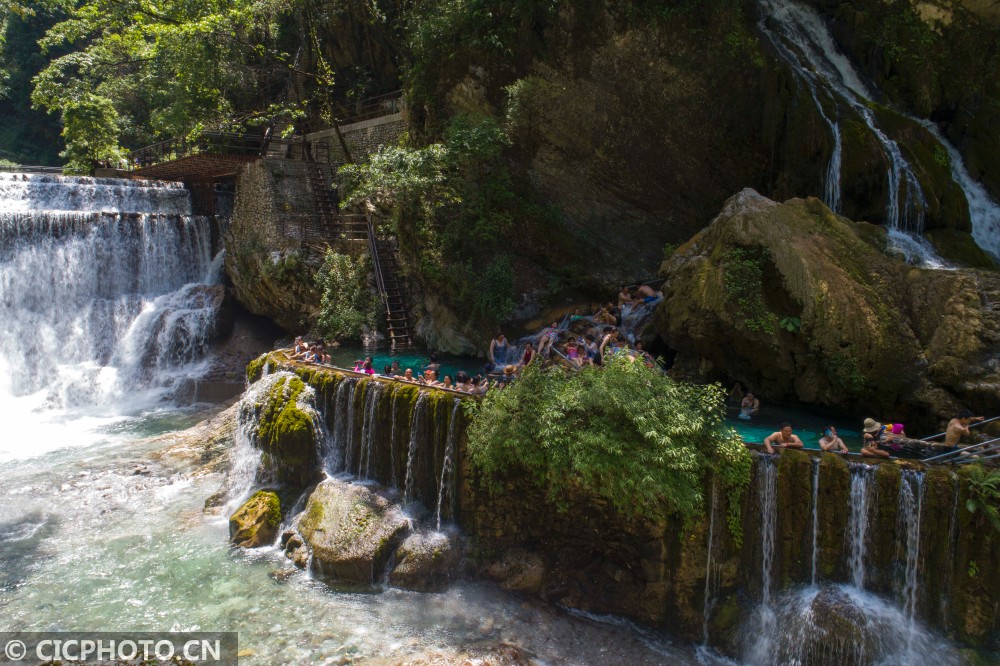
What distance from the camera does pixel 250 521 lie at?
10.2 metres

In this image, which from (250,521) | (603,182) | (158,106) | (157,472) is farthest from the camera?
(158,106)

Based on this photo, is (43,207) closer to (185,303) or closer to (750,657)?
(185,303)

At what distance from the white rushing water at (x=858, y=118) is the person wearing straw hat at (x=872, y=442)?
441cm

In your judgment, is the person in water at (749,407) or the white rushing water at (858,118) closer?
the person in water at (749,407)

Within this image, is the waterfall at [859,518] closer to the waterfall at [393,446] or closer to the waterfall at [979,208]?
the waterfall at [393,446]

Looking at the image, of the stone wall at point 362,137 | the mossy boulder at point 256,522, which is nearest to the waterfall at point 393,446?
the mossy boulder at point 256,522

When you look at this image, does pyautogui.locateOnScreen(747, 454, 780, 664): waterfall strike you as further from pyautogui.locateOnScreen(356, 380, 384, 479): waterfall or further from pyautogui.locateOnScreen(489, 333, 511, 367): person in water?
pyautogui.locateOnScreen(489, 333, 511, 367): person in water

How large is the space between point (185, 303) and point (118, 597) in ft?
40.0

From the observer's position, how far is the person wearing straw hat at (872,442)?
7.56m

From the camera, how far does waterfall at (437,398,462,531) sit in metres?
9.61

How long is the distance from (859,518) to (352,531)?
6.84 meters

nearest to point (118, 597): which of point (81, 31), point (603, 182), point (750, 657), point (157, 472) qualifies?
point (157, 472)

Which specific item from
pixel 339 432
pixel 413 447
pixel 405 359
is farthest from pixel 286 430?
pixel 405 359

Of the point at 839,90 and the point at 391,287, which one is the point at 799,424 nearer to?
the point at 839,90
